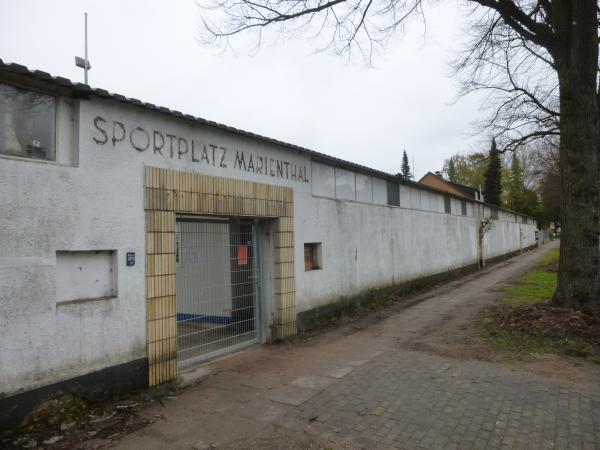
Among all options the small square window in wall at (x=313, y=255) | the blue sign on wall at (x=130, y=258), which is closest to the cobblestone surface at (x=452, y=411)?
the blue sign on wall at (x=130, y=258)

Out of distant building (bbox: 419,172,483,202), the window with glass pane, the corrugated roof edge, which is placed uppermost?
distant building (bbox: 419,172,483,202)

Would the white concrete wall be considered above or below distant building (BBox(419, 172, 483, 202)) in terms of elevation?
below

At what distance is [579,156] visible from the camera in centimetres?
845

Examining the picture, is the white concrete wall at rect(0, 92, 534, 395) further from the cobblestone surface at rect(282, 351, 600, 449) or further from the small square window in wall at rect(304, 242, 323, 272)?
the cobblestone surface at rect(282, 351, 600, 449)

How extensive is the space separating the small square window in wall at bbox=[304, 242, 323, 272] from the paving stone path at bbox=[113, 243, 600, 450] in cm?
230

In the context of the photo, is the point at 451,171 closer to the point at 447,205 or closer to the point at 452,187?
the point at 452,187

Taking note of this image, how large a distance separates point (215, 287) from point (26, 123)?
3458 millimetres

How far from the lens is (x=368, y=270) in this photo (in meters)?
11.1

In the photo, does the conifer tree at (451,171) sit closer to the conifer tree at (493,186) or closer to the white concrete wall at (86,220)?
the conifer tree at (493,186)

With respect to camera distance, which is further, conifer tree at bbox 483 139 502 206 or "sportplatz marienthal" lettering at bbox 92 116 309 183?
conifer tree at bbox 483 139 502 206

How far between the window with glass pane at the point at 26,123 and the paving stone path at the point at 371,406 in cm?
301

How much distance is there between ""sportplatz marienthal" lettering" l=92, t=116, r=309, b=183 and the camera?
5.10m

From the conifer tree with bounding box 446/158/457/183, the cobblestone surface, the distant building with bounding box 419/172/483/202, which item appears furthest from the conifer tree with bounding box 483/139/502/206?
the cobblestone surface

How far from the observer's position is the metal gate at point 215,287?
20.7 feet
